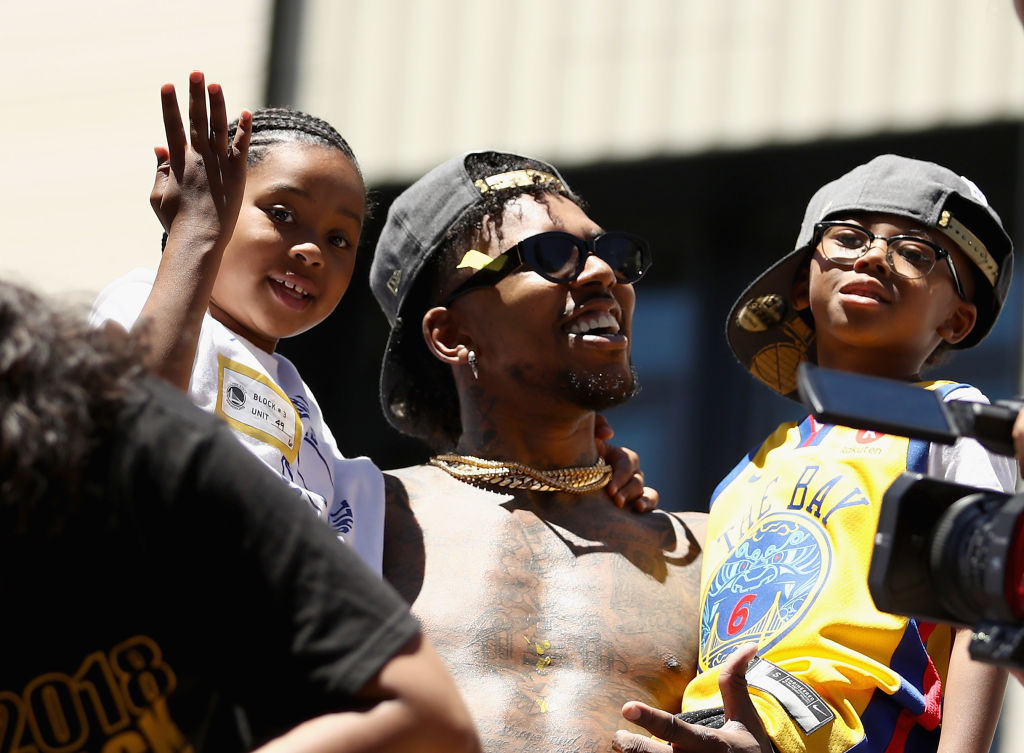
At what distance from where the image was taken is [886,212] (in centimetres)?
356

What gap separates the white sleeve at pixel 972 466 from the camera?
9.94 ft

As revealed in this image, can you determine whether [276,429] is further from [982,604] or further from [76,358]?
[982,604]

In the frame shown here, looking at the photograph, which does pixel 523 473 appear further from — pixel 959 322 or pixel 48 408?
pixel 48 408

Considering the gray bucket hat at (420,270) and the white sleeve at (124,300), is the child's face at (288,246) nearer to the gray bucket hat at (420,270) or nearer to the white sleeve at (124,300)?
the white sleeve at (124,300)

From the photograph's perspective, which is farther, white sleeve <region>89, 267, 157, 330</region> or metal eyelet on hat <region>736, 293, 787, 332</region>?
metal eyelet on hat <region>736, 293, 787, 332</region>

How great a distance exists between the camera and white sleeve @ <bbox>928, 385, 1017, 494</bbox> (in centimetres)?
303

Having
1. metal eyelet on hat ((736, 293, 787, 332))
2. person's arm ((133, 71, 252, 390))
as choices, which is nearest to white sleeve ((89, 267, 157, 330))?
person's arm ((133, 71, 252, 390))

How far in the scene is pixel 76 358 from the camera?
1.83m

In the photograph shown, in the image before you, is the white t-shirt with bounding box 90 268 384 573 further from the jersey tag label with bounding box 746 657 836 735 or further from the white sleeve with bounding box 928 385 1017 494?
the white sleeve with bounding box 928 385 1017 494

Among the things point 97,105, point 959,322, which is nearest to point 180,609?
point 959,322

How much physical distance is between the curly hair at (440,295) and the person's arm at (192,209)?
47.9 inches

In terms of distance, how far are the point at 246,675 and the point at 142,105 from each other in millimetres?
6002

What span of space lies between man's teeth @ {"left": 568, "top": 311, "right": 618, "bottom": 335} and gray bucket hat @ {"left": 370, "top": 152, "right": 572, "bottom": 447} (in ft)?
1.56

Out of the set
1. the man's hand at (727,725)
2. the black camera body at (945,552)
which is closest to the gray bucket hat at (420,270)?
the man's hand at (727,725)
